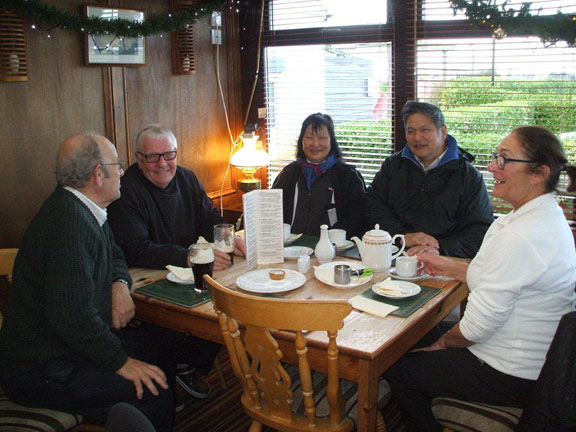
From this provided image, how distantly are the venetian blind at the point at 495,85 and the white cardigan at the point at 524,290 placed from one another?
65.3 inches

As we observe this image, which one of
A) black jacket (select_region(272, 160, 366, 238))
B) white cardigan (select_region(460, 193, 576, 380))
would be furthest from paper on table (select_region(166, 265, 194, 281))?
black jacket (select_region(272, 160, 366, 238))

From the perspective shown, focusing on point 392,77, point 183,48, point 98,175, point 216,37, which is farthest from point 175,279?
point 216,37

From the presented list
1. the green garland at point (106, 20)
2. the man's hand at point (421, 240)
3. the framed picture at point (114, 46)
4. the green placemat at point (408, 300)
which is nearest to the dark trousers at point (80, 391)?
the green placemat at point (408, 300)

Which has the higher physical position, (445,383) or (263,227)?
(263,227)

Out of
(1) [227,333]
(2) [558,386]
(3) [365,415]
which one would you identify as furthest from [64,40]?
(2) [558,386]

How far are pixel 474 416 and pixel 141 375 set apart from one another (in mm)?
1051

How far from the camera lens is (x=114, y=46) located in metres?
3.27

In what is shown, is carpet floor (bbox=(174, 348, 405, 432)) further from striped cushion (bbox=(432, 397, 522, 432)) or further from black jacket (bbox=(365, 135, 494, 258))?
black jacket (bbox=(365, 135, 494, 258))

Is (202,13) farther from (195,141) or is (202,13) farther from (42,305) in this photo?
(42,305)

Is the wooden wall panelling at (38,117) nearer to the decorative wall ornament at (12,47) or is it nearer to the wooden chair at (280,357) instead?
the decorative wall ornament at (12,47)

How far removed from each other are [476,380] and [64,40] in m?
2.66

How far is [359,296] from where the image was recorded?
1.96 meters

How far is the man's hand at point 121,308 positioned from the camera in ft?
6.59

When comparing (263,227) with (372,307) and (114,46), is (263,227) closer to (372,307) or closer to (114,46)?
(372,307)
